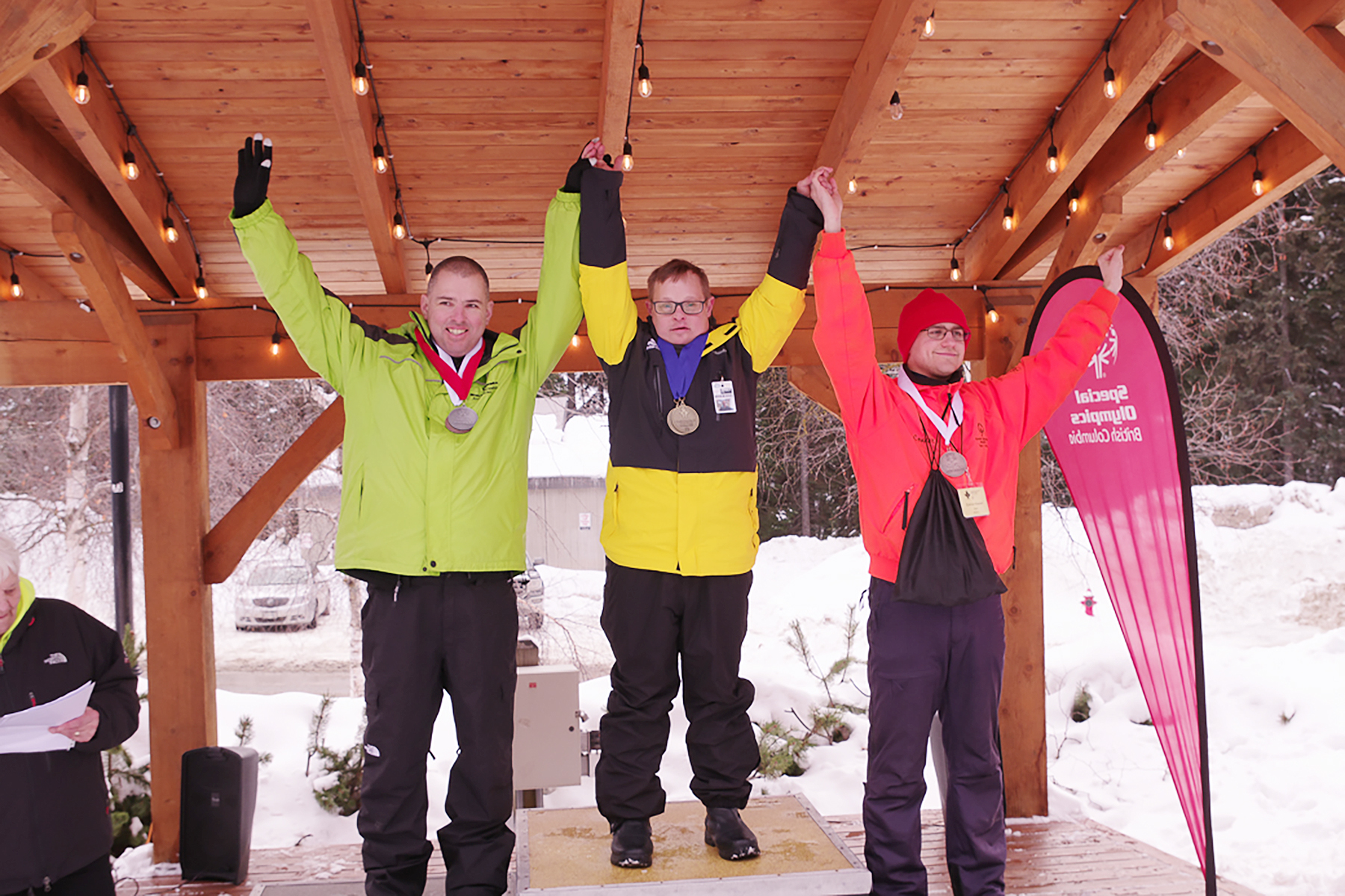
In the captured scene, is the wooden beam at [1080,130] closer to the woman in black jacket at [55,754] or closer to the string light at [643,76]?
the string light at [643,76]

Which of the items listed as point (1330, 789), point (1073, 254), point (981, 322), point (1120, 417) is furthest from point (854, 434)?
point (1330, 789)

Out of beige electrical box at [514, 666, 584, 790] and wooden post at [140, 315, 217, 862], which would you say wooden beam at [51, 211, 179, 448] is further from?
beige electrical box at [514, 666, 584, 790]

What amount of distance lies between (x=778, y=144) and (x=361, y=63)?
188cm

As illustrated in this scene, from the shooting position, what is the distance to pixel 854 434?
299cm

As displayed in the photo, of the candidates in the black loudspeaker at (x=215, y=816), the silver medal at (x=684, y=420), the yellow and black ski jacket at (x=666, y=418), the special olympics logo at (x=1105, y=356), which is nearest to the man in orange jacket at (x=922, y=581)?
the yellow and black ski jacket at (x=666, y=418)

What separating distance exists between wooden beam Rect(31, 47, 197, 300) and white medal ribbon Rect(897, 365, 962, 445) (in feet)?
10.5

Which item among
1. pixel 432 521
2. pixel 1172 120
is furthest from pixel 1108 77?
pixel 432 521

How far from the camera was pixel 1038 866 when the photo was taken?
14.2 feet

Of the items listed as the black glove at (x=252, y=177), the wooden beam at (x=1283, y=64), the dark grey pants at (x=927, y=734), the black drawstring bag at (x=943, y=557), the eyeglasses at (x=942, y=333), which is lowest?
the dark grey pants at (x=927, y=734)

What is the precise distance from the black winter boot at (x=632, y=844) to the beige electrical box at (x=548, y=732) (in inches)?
82.5

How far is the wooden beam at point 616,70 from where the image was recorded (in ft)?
11.3

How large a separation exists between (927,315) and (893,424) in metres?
0.40

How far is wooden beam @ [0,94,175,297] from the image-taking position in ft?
12.1

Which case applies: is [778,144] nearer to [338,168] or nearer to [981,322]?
[981,322]
